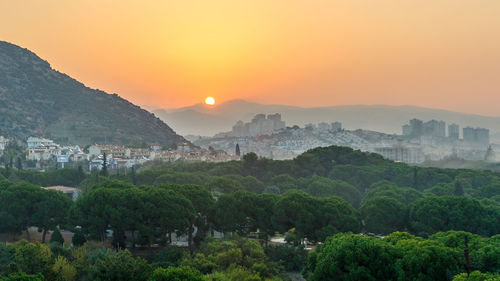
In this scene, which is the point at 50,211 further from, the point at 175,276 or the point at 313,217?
the point at 175,276

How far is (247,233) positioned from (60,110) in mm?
101297

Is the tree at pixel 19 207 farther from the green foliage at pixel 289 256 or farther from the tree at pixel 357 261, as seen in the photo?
the tree at pixel 357 261

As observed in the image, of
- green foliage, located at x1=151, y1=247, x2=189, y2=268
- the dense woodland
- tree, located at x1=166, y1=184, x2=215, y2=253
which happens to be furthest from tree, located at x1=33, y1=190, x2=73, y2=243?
green foliage, located at x1=151, y1=247, x2=189, y2=268

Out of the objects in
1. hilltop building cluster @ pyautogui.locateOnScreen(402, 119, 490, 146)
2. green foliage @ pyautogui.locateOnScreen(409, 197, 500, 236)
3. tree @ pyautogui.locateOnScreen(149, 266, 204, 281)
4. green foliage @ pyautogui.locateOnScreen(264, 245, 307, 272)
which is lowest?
green foliage @ pyautogui.locateOnScreen(264, 245, 307, 272)

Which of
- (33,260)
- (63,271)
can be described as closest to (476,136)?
(63,271)

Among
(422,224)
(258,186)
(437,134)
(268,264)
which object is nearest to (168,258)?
(268,264)

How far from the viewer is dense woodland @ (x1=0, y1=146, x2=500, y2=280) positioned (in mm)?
16531

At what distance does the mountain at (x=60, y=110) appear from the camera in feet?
341

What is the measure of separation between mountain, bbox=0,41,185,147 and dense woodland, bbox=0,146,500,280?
71541 millimetres

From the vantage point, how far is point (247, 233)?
27.8 meters

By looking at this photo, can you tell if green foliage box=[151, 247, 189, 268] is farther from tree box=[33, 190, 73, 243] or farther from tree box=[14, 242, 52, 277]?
tree box=[33, 190, 73, 243]

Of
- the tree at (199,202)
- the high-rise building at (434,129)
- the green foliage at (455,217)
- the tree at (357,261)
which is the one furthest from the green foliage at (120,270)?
the high-rise building at (434,129)

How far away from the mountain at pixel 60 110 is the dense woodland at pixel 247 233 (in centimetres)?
7154

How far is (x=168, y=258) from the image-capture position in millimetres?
22047
